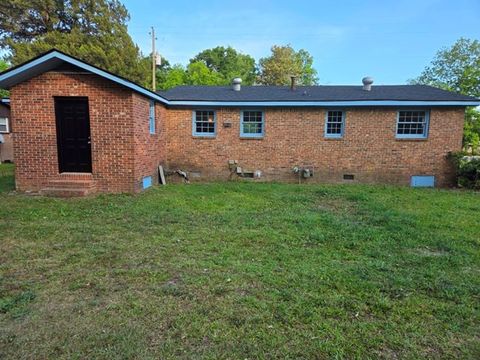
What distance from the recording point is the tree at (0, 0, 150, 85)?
2161 centimetres

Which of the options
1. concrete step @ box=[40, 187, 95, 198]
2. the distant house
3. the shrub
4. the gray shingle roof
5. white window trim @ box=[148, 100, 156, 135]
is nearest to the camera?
concrete step @ box=[40, 187, 95, 198]

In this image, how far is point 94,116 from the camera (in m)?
7.96

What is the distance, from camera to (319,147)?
424 inches

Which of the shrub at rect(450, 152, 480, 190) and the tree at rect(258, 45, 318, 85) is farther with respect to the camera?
the tree at rect(258, 45, 318, 85)

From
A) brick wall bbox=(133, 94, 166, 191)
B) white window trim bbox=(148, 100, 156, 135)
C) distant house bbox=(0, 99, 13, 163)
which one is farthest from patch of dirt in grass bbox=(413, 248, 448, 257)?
distant house bbox=(0, 99, 13, 163)

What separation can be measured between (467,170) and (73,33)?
2572 cm

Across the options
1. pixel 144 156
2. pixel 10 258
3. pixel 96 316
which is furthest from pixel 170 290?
pixel 144 156

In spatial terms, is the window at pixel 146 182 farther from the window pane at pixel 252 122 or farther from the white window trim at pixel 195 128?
the window pane at pixel 252 122

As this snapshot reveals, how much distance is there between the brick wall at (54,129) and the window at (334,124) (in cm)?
670

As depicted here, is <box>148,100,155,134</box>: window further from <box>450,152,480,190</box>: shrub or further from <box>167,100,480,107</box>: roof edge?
<box>450,152,480,190</box>: shrub

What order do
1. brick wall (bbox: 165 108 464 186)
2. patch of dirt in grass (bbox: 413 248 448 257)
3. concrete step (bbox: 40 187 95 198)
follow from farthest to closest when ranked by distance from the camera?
1. brick wall (bbox: 165 108 464 186)
2. concrete step (bbox: 40 187 95 198)
3. patch of dirt in grass (bbox: 413 248 448 257)

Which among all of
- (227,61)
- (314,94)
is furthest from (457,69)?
(227,61)

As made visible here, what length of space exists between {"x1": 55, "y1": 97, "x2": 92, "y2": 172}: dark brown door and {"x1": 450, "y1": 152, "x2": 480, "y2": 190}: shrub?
11.7 metres

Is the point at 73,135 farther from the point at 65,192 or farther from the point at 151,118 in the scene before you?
the point at 151,118
